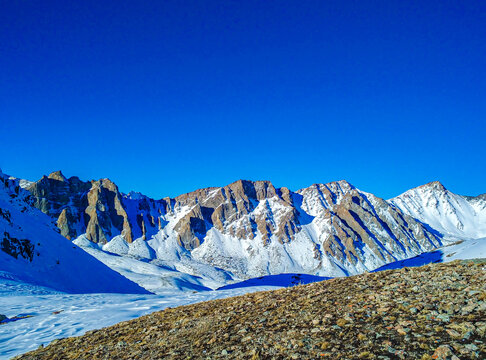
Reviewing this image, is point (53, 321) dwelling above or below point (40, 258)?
below

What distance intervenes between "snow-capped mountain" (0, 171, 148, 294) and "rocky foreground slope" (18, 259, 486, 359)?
144 ft

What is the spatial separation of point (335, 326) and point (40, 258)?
6523cm

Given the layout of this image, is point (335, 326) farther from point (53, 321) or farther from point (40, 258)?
point (40, 258)

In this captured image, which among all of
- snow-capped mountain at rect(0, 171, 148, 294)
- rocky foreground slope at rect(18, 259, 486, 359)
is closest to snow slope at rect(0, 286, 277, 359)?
rocky foreground slope at rect(18, 259, 486, 359)

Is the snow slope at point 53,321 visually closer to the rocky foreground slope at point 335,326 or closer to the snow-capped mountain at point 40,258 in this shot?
the rocky foreground slope at point 335,326

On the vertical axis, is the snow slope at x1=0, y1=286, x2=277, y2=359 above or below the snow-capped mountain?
below

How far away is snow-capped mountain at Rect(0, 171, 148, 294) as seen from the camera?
52781 millimetres

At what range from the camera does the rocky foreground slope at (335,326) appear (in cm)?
631

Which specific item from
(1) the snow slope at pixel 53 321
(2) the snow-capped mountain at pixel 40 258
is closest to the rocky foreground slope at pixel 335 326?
(1) the snow slope at pixel 53 321

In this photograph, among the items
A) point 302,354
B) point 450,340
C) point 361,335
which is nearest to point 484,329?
point 450,340

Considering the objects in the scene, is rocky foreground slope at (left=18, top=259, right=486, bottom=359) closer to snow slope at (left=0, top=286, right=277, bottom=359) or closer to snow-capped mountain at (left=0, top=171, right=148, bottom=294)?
snow slope at (left=0, top=286, right=277, bottom=359)

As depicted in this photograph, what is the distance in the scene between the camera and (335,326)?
779cm

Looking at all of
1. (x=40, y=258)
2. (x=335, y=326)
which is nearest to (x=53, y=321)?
(x=335, y=326)

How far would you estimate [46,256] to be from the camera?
60.2m
